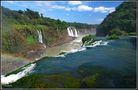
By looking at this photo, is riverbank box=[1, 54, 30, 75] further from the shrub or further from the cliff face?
the cliff face

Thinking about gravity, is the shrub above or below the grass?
below

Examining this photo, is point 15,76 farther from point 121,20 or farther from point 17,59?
point 121,20

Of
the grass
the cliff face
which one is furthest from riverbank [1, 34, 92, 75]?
the cliff face

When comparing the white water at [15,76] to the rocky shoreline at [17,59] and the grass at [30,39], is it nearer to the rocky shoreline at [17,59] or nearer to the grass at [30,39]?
the rocky shoreline at [17,59]

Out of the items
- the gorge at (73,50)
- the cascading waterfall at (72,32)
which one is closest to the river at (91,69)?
the gorge at (73,50)

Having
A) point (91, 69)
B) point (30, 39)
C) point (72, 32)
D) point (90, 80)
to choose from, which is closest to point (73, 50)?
point (72, 32)

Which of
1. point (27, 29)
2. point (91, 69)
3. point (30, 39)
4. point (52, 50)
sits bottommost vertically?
point (91, 69)
